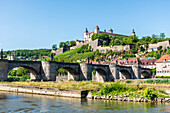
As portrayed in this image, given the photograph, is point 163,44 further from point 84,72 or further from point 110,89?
point 110,89

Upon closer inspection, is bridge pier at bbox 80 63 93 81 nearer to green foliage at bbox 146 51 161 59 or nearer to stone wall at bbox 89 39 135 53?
green foliage at bbox 146 51 161 59

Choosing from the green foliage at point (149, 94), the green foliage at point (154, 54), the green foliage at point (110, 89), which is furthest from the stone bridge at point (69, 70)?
A: the green foliage at point (154, 54)

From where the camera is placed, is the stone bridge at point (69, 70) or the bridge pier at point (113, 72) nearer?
the stone bridge at point (69, 70)

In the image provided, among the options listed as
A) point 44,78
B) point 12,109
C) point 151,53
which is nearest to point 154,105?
point 12,109

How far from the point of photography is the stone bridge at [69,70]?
43.1 m

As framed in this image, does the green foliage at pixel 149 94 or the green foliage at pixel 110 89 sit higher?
the green foliage at pixel 110 89

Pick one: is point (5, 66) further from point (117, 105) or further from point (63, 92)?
point (117, 105)

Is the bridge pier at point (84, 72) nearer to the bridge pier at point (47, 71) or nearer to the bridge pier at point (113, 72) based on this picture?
the bridge pier at point (47, 71)

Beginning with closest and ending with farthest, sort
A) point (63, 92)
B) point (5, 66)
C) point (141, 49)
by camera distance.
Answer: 1. point (63, 92)
2. point (5, 66)
3. point (141, 49)

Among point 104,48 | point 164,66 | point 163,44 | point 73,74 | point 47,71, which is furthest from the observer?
point 104,48

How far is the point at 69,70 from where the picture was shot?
56.5 meters

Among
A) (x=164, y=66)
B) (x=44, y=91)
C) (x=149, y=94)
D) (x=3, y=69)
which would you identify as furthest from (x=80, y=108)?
(x=164, y=66)

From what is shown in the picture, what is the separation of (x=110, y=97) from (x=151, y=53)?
86507mm

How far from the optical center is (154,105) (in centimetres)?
2342
